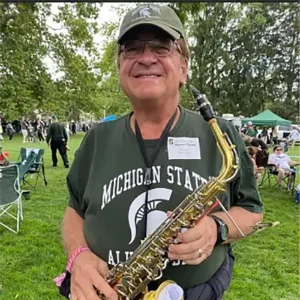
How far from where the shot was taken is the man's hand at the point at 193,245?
4.20 feet

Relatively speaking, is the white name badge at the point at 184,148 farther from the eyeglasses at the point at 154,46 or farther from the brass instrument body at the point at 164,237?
the eyeglasses at the point at 154,46

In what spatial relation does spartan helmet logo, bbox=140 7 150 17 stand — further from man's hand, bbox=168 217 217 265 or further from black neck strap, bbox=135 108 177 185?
man's hand, bbox=168 217 217 265

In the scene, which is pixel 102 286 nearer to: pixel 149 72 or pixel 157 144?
pixel 157 144

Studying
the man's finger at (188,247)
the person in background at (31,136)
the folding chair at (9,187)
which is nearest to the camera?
the man's finger at (188,247)

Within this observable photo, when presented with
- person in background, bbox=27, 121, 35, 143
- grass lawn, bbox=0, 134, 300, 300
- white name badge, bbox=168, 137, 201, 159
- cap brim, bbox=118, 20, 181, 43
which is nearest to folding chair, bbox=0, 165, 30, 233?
grass lawn, bbox=0, 134, 300, 300

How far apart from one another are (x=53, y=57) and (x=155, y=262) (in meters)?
11.1

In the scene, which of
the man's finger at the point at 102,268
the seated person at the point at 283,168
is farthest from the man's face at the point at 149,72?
the seated person at the point at 283,168

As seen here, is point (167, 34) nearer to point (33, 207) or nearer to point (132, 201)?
point (132, 201)

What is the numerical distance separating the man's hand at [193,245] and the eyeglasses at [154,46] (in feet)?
2.29

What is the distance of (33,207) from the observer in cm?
746

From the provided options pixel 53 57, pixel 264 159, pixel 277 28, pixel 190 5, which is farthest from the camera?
pixel 277 28

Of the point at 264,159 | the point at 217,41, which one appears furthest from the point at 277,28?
the point at 264,159

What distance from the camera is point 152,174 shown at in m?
1.49

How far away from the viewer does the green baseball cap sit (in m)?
1.42
